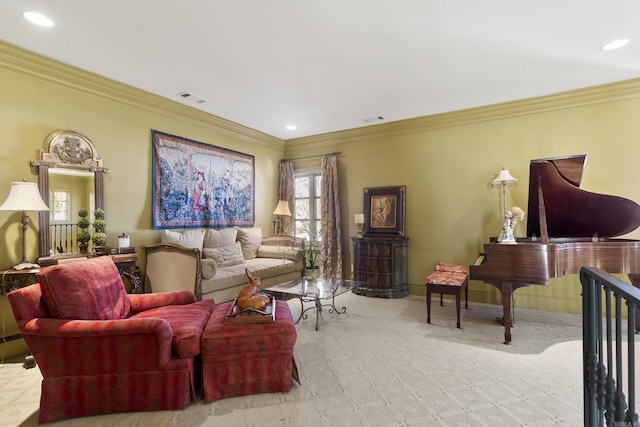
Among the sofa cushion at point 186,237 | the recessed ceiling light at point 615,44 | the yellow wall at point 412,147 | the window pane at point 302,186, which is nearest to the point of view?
the recessed ceiling light at point 615,44

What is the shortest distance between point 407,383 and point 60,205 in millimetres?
3716

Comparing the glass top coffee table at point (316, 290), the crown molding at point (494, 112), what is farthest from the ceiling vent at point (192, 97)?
the glass top coffee table at point (316, 290)

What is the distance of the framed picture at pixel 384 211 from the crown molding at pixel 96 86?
2675 millimetres

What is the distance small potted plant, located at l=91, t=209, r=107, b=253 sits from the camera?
3.28 m

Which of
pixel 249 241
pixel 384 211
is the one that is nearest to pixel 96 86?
pixel 249 241

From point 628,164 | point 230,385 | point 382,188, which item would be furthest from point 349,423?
point 628,164

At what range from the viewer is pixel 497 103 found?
14.4 feet

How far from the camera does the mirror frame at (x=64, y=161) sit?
3.05m

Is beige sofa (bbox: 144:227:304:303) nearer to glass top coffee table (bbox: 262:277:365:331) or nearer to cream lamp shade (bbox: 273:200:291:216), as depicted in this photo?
cream lamp shade (bbox: 273:200:291:216)

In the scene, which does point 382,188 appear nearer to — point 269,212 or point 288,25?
point 269,212

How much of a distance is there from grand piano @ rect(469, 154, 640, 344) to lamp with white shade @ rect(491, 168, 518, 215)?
75cm

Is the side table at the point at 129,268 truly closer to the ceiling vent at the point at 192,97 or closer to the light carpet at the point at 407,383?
the light carpet at the point at 407,383

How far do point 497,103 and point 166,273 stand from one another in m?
5.00

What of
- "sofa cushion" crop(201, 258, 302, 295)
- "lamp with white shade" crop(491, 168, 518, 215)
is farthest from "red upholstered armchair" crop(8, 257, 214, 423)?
"lamp with white shade" crop(491, 168, 518, 215)
